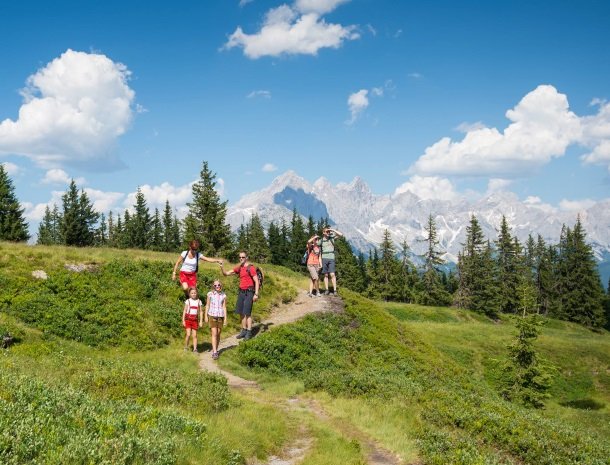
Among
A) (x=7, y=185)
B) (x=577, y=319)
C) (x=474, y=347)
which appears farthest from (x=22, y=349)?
(x=577, y=319)

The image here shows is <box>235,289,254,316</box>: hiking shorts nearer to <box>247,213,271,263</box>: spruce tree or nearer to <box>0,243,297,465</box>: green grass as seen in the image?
<box>0,243,297,465</box>: green grass

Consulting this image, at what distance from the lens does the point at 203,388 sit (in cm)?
1058

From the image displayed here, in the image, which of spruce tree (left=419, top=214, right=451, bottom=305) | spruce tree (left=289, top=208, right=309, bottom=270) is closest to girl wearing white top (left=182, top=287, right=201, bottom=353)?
spruce tree (left=419, top=214, right=451, bottom=305)

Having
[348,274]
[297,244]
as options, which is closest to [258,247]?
[297,244]

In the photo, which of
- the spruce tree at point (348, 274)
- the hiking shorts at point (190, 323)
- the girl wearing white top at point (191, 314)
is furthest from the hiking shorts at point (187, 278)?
the spruce tree at point (348, 274)

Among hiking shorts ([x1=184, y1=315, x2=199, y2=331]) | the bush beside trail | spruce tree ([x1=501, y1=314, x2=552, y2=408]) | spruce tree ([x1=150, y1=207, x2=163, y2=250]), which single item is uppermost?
spruce tree ([x1=150, y1=207, x2=163, y2=250])

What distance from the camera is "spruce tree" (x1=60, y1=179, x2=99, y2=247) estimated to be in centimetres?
7862

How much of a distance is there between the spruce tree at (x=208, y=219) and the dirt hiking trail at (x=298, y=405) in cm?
3576

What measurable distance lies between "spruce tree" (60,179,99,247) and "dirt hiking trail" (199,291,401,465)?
66861mm

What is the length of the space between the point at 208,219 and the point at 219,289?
4308 cm

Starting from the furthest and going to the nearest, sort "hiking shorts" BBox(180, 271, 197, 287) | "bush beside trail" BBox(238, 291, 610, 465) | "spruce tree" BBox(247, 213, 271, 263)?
"spruce tree" BBox(247, 213, 271, 263) < "hiking shorts" BBox(180, 271, 197, 287) < "bush beside trail" BBox(238, 291, 610, 465)

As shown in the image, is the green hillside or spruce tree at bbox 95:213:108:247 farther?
spruce tree at bbox 95:213:108:247

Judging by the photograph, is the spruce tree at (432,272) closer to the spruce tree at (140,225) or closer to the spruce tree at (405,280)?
the spruce tree at (405,280)

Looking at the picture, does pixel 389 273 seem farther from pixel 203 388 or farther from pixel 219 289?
pixel 203 388
